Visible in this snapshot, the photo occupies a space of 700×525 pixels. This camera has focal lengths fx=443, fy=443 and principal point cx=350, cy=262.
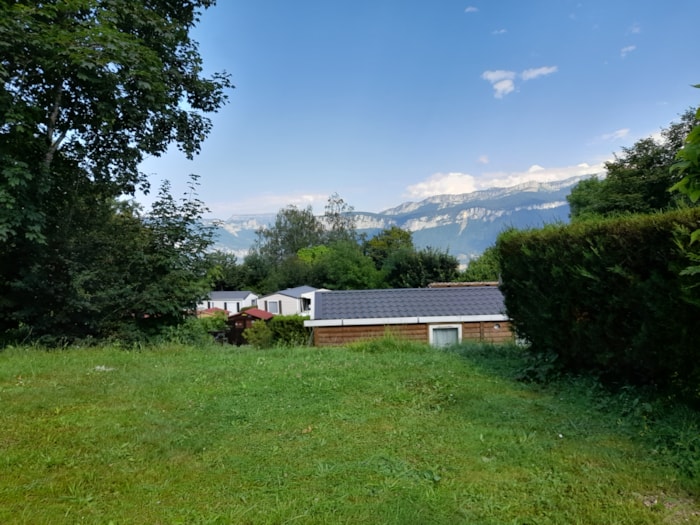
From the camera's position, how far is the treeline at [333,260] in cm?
3841

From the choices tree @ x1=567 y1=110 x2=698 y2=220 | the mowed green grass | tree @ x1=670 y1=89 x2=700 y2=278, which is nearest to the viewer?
tree @ x1=670 y1=89 x2=700 y2=278

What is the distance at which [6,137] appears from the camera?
301 inches

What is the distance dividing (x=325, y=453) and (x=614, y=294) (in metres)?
2.93

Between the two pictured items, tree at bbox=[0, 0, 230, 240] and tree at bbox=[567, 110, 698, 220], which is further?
tree at bbox=[567, 110, 698, 220]

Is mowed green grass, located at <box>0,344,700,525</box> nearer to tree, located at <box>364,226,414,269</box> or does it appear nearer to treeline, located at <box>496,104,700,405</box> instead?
treeline, located at <box>496,104,700,405</box>

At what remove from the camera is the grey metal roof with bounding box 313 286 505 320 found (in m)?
15.9

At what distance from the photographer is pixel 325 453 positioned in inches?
120

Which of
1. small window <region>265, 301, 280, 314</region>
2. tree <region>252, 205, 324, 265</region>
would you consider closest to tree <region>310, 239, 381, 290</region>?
small window <region>265, 301, 280, 314</region>

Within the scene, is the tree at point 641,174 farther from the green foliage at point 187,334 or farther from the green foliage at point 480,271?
the green foliage at point 187,334

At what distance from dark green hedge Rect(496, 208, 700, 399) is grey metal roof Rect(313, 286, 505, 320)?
34.2ft

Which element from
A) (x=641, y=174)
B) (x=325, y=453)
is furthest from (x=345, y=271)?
(x=325, y=453)

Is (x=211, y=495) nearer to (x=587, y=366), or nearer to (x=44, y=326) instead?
(x=587, y=366)

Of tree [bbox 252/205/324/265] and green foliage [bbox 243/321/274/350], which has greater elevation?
tree [bbox 252/205/324/265]

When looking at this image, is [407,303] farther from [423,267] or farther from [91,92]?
[423,267]
